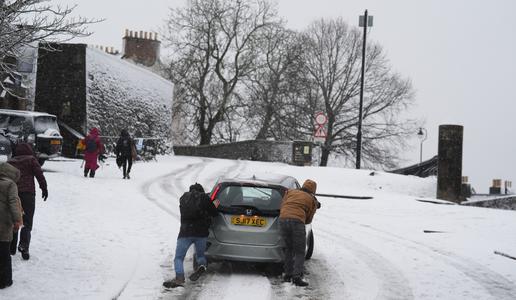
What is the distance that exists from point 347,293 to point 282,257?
1.16m

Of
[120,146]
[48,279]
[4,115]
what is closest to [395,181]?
[120,146]

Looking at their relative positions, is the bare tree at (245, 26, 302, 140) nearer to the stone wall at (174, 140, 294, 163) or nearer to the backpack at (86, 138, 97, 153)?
the stone wall at (174, 140, 294, 163)

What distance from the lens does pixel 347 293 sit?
7.98 metres

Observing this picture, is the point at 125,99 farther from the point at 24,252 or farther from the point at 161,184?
the point at 24,252

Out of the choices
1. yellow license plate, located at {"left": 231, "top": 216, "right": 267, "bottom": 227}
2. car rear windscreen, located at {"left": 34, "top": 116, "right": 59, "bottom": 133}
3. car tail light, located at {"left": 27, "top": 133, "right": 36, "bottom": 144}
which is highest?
car rear windscreen, located at {"left": 34, "top": 116, "right": 59, "bottom": 133}

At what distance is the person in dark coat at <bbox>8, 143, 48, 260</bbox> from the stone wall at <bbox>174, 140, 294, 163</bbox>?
23.6 meters

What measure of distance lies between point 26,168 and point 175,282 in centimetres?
280

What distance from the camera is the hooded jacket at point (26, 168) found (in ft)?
28.1

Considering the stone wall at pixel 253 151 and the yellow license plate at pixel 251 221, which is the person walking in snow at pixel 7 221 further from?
the stone wall at pixel 253 151

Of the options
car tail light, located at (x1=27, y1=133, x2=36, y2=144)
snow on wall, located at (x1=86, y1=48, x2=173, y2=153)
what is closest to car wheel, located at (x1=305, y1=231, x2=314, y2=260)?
car tail light, located at (x1=27, y1=133, x2=36, y2=144)

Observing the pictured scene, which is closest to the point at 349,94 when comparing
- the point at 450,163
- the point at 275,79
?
the point at 275,79

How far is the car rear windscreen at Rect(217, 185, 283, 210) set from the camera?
9.02 meters

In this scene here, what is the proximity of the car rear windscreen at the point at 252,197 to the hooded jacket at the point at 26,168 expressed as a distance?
2.64m

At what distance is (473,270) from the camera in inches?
388
